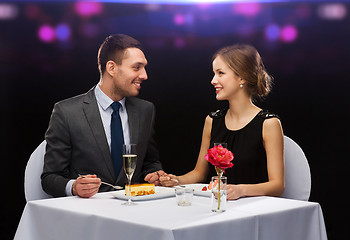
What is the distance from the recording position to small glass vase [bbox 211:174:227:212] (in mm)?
1753

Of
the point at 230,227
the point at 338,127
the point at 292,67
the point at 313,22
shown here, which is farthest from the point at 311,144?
the point at 230,227

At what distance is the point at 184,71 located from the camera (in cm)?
413

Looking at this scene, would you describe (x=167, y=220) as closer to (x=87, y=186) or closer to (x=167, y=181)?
(x=87, y=186)

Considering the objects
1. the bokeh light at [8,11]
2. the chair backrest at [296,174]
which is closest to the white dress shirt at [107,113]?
the chair backrest at [296,174]

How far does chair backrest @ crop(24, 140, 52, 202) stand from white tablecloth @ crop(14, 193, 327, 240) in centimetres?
50

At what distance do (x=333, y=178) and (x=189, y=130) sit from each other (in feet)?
3.94

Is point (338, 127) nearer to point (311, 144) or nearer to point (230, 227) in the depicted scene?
point (311, 144)

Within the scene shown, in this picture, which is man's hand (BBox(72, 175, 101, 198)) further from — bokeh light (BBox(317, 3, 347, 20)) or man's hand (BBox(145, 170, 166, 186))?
bokeh light (BBox(317, 3, 347, 20))

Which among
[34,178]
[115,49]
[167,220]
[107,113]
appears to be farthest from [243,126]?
[167,220]

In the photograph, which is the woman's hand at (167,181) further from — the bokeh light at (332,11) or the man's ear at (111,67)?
the bokeh light at (332,11)

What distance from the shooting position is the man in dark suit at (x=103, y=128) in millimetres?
2500

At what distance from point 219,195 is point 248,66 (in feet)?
3.76

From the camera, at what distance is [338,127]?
3.95 m

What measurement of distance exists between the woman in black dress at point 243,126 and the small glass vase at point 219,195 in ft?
2.18
